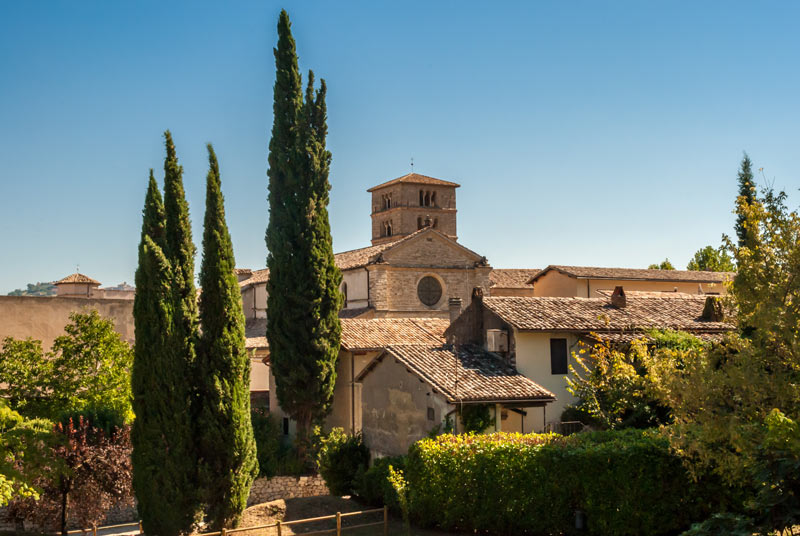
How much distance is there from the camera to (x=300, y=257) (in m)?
32.8

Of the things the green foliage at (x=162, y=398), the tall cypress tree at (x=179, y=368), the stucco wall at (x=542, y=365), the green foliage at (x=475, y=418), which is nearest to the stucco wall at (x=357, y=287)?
the stucco wall at (x=542, y=365)

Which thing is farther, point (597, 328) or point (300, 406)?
point (300, 406)

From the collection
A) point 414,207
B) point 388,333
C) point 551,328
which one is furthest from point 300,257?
point 414,207

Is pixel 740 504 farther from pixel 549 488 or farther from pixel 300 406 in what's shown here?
pixel 300 406

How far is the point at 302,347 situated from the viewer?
3173 centimetres

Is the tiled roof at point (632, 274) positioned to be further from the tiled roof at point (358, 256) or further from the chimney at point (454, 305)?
the chimney at point (454, 305)

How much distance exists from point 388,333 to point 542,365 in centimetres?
876

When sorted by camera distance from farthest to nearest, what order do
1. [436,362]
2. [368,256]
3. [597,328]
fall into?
[368,256], [597,328], [436,362]

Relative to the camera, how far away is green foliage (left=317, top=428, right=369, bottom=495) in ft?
83.1

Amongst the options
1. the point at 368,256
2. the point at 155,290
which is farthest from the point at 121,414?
the point at 368,256

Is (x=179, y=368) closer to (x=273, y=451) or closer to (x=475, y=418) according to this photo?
(x=475, y=418)

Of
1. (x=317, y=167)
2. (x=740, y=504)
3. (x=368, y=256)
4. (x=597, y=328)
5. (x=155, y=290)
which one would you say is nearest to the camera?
(x=740, y=504)

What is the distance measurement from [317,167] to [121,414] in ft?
50.6

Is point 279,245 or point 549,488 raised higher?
point 279,245
